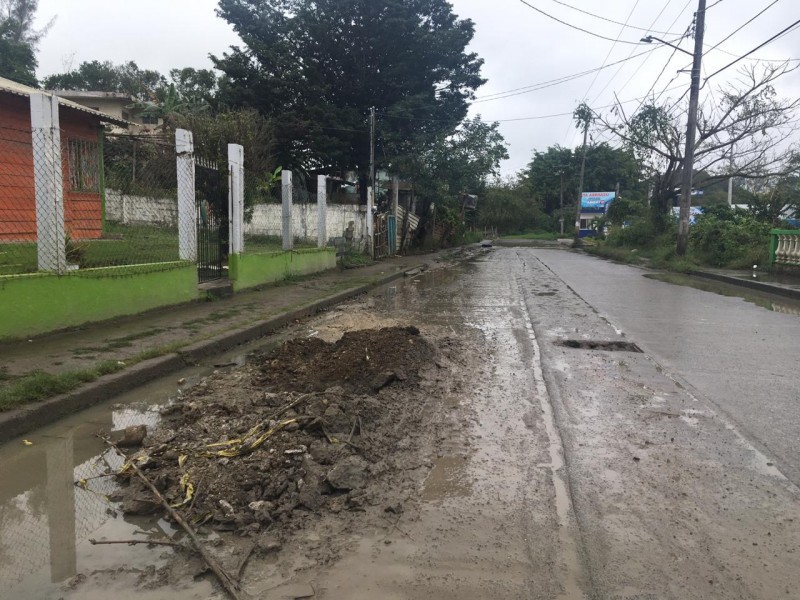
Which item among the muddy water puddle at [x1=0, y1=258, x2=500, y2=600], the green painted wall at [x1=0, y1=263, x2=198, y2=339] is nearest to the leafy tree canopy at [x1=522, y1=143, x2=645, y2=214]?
the green painted wall at [x1=0, y1=263, x2=198, y2=339]

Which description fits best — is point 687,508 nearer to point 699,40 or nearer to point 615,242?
point 699,40

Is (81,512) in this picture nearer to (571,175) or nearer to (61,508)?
(61,508)

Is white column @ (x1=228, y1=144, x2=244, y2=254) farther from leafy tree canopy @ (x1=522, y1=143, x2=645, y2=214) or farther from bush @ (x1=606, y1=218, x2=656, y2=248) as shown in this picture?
leafy tree canopy @ (x1=522, y1=143, x2=645, y2=214)

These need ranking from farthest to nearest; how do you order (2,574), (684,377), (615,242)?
(615,242) < (684,377) < (2,574)

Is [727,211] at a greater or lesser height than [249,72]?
lesser

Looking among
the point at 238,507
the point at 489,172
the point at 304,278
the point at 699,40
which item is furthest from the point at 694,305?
the point at 489,172

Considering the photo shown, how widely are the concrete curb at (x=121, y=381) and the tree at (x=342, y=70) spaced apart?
1818 centimetres

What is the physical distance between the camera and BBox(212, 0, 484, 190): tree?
25359 mm

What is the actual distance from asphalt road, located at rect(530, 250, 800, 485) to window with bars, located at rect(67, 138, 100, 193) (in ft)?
25.4

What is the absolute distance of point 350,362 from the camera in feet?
18.9

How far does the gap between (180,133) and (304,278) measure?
575 centimetres

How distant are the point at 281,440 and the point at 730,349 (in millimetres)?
6062

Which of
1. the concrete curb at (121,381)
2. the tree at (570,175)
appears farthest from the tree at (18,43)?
the tree at (570,175)

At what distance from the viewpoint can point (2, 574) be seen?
2654mm
